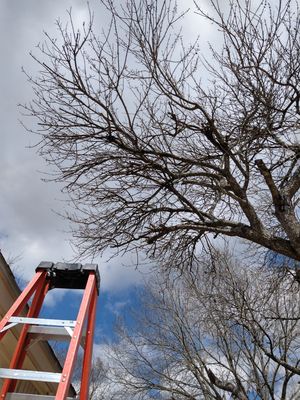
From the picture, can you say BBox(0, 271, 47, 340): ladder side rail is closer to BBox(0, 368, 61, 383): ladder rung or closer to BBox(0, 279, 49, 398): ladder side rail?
BBox(0, 279, 49, 398): ladder side rail

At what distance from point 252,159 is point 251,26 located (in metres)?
1.68

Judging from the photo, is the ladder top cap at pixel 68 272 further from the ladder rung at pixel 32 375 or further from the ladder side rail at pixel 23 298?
the ladder rung at pixel 32 375

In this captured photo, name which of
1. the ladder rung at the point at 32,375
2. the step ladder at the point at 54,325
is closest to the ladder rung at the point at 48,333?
the step ladder at the point at 54,325

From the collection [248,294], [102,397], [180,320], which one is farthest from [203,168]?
[102,397]

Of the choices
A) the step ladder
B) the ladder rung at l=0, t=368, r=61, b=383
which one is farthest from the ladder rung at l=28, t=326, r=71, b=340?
the ladder rung at l=0, t=368, r=61, b=383

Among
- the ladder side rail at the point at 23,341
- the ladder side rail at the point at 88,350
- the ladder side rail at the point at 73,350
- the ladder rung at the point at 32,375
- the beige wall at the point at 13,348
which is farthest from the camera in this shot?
the beige wall at the point at 13,348

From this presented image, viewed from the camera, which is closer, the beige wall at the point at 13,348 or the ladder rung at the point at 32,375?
the ladder rung at the point at 32,375

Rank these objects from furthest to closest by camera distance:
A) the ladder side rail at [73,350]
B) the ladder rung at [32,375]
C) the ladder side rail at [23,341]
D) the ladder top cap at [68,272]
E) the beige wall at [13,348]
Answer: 1. the beige wall at [13,348]
2. the ladder top cap at [68,272]
3. the ladder side rail at [23,341]
4. the ladder rung at [32,375]
5. the ladder side rail at [73,350]

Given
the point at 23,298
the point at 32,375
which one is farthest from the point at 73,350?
the point at 23,298

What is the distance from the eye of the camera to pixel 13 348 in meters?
3.90

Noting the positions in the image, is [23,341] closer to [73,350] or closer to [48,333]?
[48,333]

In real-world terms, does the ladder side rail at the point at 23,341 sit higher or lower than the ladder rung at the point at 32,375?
higher

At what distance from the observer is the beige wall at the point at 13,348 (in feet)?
11.7

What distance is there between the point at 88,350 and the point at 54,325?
1.36 ft
